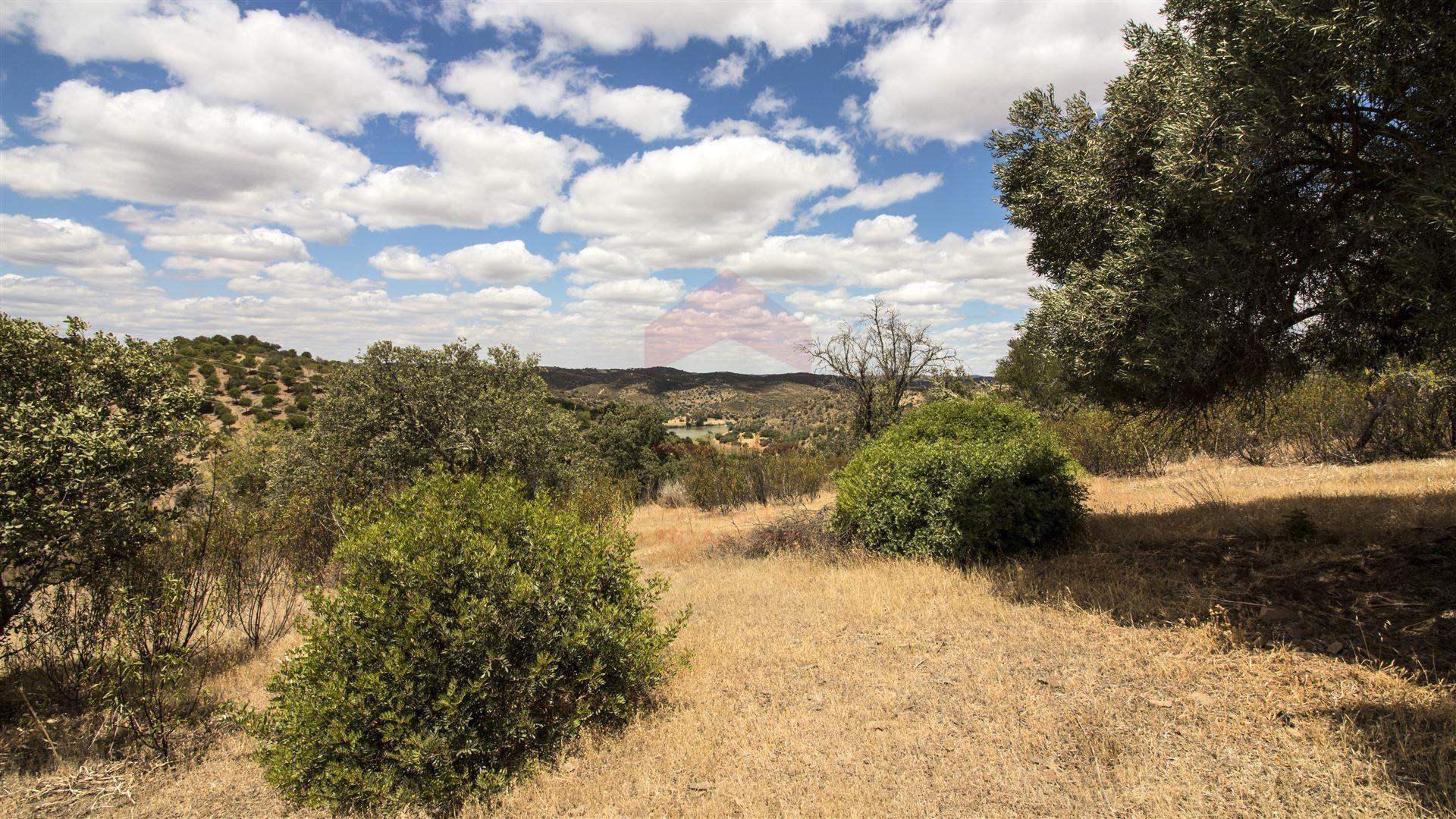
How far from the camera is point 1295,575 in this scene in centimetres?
600

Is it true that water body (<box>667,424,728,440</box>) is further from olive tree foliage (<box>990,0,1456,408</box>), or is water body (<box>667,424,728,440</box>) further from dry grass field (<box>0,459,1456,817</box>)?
olive tree foliage (<box>990,0,1456,408</box>)

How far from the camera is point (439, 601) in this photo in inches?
173

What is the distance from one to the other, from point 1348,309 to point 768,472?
53.4 feet

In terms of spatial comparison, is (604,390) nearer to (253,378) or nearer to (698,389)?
(698,389)

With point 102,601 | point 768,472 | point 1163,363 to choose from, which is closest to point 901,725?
point 1163,363

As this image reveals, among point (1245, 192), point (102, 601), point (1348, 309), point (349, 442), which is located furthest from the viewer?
point (349, 442)

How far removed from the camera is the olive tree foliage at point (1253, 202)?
4.09m

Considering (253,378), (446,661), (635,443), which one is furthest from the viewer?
(253,378)

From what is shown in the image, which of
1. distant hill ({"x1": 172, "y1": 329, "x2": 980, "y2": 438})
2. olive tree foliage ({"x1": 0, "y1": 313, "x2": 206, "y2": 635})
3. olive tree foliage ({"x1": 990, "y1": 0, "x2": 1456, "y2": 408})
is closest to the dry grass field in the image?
olive tree foliage ({"x1": 0, "y1": 313, "x2": 206, "y2": 635})

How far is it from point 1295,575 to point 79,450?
1082 centimetres

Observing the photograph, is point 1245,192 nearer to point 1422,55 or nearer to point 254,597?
point 1422,55

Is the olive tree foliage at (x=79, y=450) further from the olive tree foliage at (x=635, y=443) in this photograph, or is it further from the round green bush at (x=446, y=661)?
the olive tree foliage at (x=635, y=443)

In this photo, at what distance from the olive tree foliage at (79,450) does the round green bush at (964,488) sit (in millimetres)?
8342

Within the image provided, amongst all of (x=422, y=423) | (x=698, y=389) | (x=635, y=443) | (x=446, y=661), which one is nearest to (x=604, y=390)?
(x=698, y=389)
